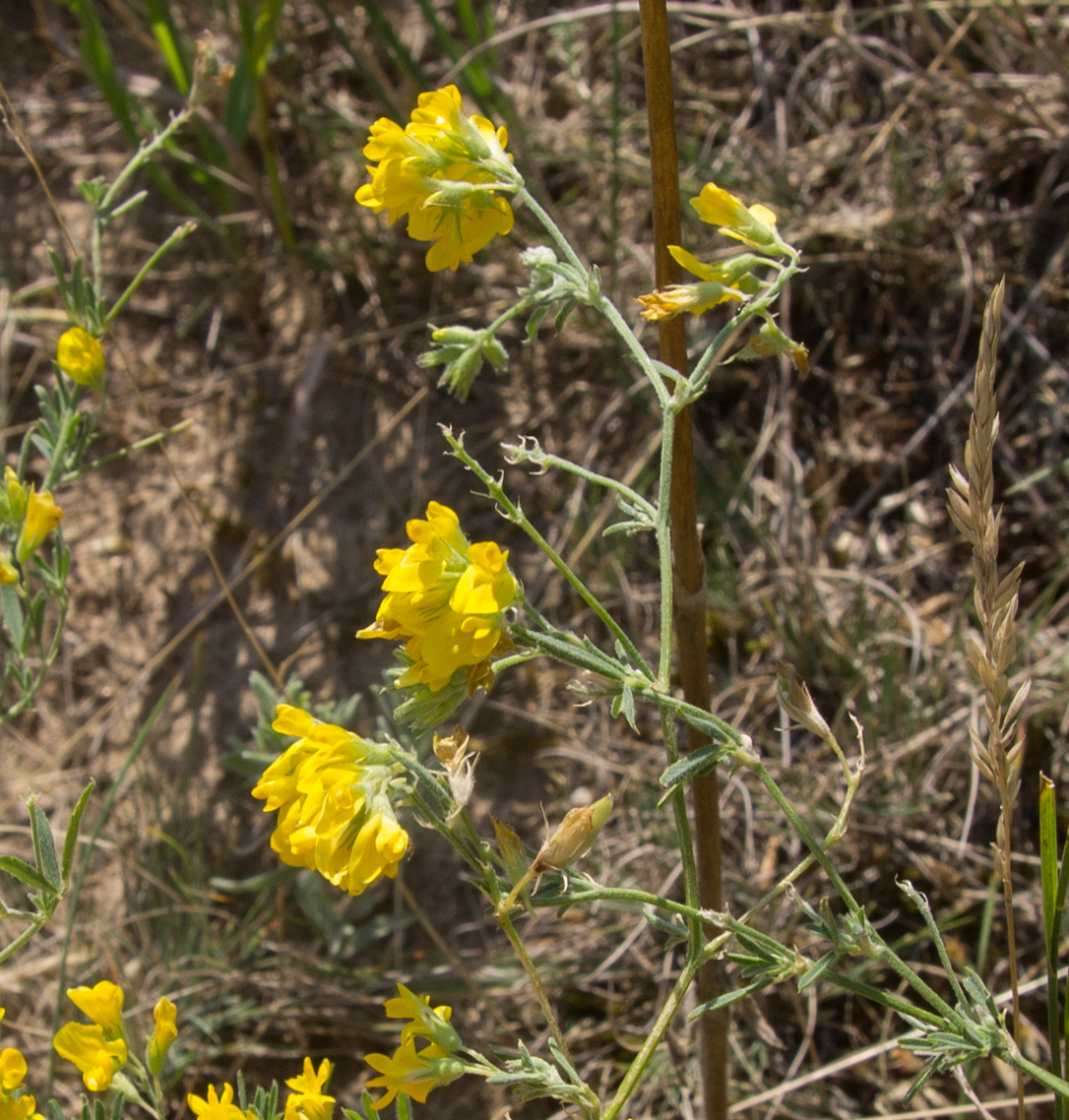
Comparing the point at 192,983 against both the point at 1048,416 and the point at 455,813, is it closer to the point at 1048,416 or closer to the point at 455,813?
the point at 455,813

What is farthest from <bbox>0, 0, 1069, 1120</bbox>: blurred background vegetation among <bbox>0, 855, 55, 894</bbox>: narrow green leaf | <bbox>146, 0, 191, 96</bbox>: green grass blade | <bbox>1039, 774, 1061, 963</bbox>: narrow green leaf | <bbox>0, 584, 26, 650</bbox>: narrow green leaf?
<bbox>0, 855, 55, 894</bbox>: narrow green leaf

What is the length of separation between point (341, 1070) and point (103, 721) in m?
1.18

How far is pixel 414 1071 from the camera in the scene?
1170 millimetres

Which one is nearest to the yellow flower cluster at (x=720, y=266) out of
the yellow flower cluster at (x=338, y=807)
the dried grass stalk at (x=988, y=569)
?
the dried grass stalk at (x=988, y=569)

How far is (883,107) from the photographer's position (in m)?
3.06

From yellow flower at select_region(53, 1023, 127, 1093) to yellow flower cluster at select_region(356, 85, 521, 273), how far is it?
3.73 ft

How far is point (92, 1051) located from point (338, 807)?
2.32 ft

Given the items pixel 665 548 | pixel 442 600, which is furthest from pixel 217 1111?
pixel 665 548

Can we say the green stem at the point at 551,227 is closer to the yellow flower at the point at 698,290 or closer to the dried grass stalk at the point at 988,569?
the yellow flower at the point at 698,290

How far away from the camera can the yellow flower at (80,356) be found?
1894mm

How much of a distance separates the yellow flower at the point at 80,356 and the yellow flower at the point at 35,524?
0.30 m

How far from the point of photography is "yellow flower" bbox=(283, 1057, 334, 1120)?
128cm

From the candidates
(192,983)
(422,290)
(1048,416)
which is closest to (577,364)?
(422,290)

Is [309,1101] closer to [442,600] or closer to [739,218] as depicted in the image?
[442,600]
